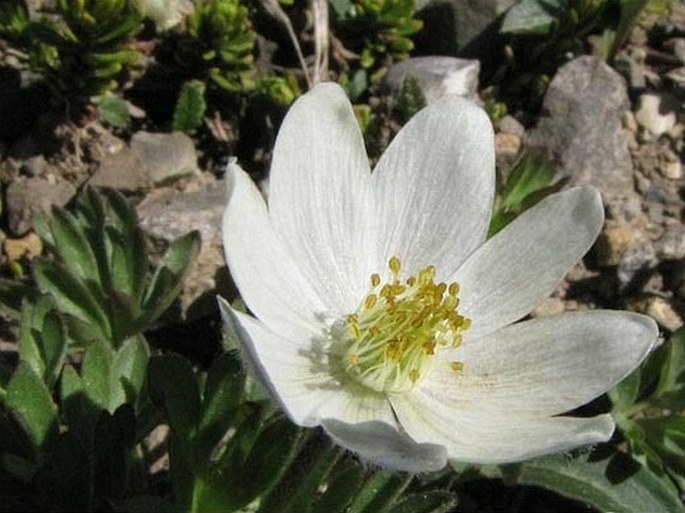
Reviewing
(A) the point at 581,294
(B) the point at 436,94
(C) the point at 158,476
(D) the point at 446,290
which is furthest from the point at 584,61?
(C) the point at 158,476

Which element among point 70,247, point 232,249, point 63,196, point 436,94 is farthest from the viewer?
point 436,94

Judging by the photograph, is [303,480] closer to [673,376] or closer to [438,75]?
[673,376]

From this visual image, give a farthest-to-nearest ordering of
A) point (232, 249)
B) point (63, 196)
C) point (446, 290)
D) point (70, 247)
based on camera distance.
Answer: point (63, 196) → point (70, 247) → point (446, 290) → point (232, 249)

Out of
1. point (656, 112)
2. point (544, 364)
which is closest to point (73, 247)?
point (544, 364)

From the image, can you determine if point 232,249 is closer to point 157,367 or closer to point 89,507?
point 157,367

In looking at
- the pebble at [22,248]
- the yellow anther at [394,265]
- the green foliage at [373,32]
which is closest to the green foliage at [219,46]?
the green foliage at [373,32]

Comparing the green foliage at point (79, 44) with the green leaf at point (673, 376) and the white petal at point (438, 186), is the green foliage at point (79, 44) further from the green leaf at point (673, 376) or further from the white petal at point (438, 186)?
the green leaf at point (673, 376)
